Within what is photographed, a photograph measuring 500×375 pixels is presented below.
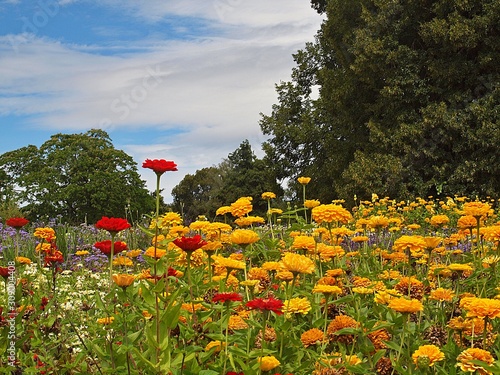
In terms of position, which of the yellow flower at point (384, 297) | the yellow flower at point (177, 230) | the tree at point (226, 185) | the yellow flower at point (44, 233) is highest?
the tree at point (226, 185)

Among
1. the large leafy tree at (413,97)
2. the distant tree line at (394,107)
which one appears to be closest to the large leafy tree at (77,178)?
the distant tree line at (394,107)

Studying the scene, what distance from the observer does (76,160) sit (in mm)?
29297

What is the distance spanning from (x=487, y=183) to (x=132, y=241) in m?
10.7

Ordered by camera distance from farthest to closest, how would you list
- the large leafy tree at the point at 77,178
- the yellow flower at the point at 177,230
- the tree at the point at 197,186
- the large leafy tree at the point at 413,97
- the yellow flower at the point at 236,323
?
the tree at the point at 197,186
the large leafy tree at the point at 77,178
the large leafy tree at the point at 413,97
the yellow flower at the point at 177,230
the yellow flower at the point at 236,323

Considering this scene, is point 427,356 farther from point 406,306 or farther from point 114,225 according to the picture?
point 114,225

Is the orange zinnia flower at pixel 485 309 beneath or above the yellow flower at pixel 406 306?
beneath

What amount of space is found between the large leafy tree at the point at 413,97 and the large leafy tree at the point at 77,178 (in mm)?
13619

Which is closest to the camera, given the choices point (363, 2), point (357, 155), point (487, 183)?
point (487, 183)

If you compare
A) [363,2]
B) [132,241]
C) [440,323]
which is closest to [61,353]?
[440,323]

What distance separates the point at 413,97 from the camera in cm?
1616

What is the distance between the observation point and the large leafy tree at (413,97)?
49.3 feet

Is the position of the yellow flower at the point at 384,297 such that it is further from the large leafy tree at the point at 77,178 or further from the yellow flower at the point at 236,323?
the large leafy tree at the point at 77,178

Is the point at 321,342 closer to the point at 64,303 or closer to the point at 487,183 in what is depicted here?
the point at 64,303

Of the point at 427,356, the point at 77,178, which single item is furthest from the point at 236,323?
the point at 77,178
